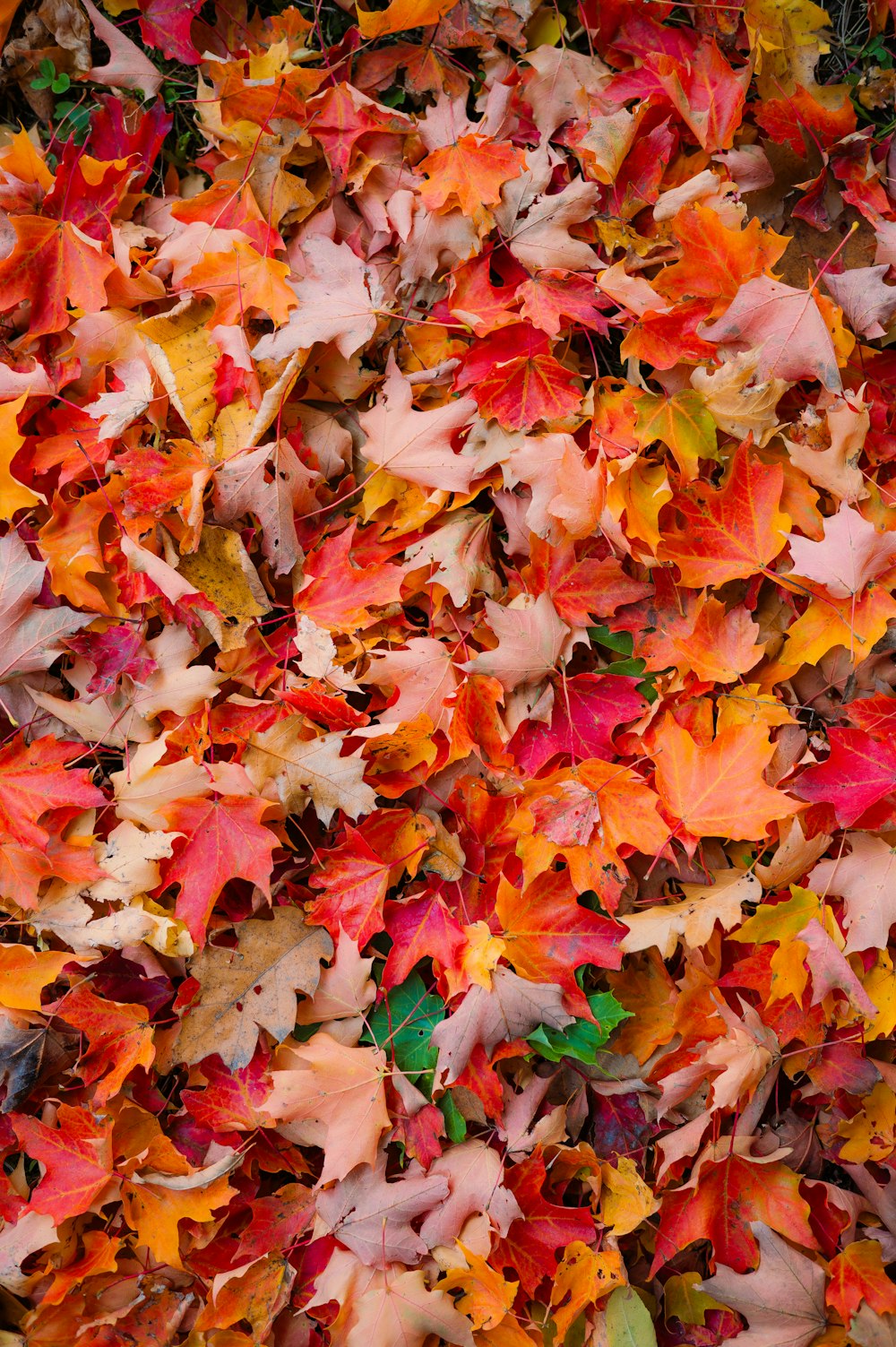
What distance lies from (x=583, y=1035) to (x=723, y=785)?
1.38 ft

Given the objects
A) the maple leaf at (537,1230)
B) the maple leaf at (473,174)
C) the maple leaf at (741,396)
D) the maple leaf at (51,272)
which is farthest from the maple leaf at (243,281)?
the maple leaf at (537,1230)

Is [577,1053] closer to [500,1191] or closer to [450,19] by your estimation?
[500,1191]

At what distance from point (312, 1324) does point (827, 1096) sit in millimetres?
851

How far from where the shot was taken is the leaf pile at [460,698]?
1302 millimetres

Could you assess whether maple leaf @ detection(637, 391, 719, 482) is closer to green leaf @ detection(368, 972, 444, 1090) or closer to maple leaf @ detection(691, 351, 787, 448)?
maple leaf @ detection(691, 351, 787, 448)

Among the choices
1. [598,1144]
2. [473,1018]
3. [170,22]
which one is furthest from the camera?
[170,22]

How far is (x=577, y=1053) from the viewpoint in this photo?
132 cm

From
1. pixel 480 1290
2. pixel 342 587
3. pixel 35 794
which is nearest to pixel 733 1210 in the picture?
pixel 480 1290

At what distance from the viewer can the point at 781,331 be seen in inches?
52.0

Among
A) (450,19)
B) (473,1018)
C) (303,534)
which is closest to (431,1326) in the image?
(473,1018)

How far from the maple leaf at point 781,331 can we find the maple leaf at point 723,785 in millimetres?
525

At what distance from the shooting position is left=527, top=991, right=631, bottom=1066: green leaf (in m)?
1.32

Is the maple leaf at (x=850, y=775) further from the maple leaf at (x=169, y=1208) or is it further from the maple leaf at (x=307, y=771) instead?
the maple leaf at (x=169, y=1208)

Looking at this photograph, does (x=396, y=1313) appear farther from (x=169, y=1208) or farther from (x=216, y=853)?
(x=216, y=853)
